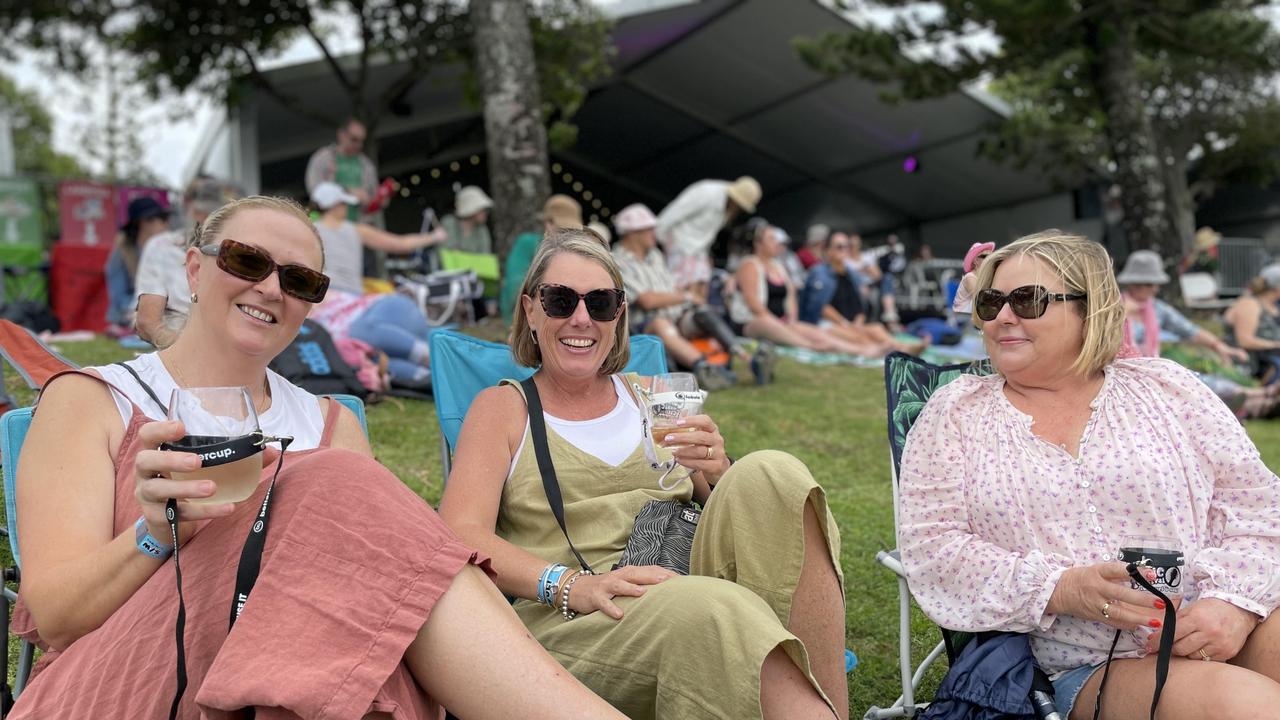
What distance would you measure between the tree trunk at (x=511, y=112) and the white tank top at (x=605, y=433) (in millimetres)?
4710

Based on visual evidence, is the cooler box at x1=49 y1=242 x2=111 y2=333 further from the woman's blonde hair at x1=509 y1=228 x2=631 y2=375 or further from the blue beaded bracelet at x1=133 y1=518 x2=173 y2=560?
the blue beaded bracelet at x1=133 y1=518 x2=173 y2=560

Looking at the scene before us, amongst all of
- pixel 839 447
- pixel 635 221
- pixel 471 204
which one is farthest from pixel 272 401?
pixel 471 204

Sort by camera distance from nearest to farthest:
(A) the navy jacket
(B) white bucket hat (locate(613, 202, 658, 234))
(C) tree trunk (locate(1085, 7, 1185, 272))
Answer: (A) the navy jacket → (B) white bucket hat (locate(613, 202, 658, 234)) → (C) tree trunk (locate(1085, 7, 1185, 272))

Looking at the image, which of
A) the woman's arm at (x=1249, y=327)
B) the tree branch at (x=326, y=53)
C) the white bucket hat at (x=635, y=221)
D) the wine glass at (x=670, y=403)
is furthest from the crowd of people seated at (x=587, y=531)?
the tree branch at (x=326, y=53)

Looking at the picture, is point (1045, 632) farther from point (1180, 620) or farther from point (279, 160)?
point (279, 160)

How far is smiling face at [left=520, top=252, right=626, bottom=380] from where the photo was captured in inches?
107

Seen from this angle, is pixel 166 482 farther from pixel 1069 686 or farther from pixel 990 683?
pixel 1069 686

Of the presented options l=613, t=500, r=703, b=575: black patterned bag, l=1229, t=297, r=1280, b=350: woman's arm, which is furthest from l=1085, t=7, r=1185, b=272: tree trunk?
l=613, t=500, r=703, b=575: black patterned bag

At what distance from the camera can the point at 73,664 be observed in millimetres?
1798

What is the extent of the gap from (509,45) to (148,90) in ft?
28.9

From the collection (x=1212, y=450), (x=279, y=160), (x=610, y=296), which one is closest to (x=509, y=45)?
(x=610, y=296)

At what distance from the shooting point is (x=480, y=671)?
1815 mm

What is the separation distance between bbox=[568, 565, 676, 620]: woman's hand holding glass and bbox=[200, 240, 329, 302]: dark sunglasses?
85cm

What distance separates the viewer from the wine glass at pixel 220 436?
1.69m
